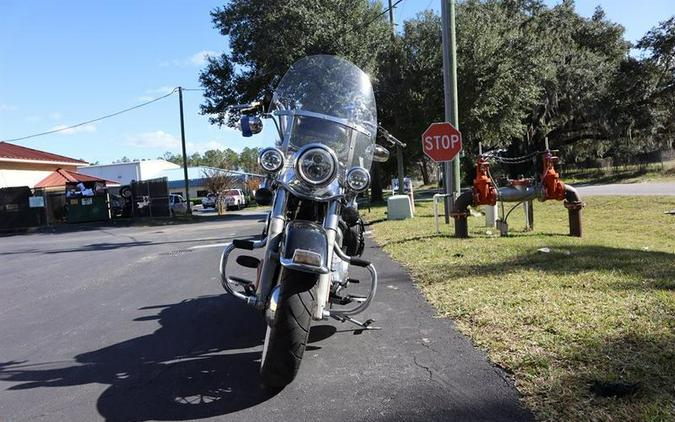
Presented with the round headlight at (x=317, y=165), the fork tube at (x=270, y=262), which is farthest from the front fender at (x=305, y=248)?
the round headlight at (x=317, y=165)

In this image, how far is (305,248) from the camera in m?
3.67

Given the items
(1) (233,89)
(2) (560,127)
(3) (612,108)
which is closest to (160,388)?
(1) (233,89)

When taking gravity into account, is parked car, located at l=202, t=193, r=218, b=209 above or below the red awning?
below

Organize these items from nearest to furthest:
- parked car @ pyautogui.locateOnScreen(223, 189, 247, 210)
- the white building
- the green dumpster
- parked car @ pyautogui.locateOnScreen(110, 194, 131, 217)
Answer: the green dumpster < parked car @ pyautogui.locateOnScreen(110, 194, 131, 217) < parked car @ pyautogui.locateOnScreen(223, 189, 247, 210) < the white building

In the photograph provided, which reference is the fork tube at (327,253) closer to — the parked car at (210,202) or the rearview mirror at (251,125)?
the rearview mirror at (251,125)

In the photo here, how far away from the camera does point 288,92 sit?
5238 millimetres

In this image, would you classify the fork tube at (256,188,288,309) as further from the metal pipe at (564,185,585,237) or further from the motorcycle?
the metal pipe at (564,185,585,237)

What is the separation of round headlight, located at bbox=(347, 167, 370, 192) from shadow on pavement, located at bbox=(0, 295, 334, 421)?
1472 mm

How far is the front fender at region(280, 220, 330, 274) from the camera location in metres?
3.58

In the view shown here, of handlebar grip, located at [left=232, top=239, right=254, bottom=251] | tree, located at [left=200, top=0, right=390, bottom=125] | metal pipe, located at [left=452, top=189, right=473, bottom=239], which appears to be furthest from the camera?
tree, located at [left=200, top=0, right=390, bottom=125]

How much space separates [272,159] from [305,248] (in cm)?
96

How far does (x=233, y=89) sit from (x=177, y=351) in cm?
2347

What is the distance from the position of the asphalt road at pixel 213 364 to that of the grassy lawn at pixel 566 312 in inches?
9.8

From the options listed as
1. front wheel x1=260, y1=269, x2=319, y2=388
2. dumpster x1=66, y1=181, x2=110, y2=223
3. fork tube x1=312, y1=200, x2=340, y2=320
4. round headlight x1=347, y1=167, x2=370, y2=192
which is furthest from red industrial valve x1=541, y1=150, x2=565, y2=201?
dumpster x1=66, y1=181, x2=110, y2=223
